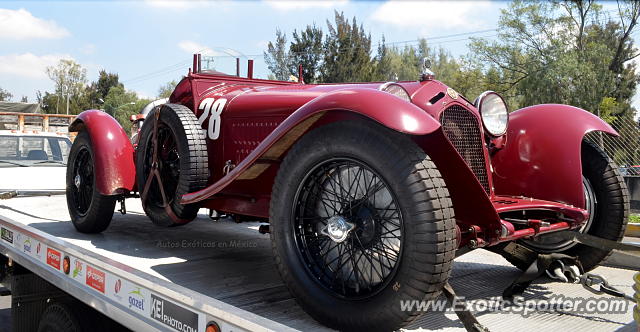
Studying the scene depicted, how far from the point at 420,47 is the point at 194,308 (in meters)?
54.3

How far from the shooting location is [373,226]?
204 cm

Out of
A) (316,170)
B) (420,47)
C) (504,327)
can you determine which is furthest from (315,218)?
(420,47)

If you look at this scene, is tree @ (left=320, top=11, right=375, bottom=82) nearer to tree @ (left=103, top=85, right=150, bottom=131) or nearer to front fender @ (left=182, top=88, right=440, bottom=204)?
tree @ (left=103, top=85, right=150, bottom=131)

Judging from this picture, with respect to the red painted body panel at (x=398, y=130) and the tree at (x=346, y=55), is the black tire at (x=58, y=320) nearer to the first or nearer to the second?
the red painted body panel at (x=398, y=130)

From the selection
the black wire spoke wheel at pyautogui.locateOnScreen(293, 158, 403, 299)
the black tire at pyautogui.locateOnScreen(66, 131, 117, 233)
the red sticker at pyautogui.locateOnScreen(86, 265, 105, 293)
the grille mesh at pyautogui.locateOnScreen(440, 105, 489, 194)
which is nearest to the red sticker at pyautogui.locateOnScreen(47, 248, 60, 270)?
the red sticker at pyautogui.locateOnScreen(86, 265, 105, 293)

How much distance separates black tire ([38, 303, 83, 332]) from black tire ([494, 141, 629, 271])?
2340mm

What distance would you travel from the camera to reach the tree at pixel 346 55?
3366cm

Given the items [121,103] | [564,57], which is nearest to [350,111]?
[564,57]

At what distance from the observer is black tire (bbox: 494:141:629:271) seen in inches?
114

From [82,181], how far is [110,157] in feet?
1.80

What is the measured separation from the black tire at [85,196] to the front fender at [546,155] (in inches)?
105

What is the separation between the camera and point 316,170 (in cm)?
214

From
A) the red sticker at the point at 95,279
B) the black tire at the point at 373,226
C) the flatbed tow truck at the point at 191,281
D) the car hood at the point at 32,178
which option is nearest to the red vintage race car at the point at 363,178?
the black tire at the point at 373,226

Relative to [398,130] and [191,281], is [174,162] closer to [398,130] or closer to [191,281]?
[191,281]
